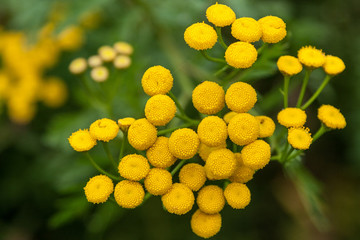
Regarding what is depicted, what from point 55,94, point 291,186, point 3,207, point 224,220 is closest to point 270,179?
point 291,186

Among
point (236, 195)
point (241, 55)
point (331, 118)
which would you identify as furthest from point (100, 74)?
point (331, 118)

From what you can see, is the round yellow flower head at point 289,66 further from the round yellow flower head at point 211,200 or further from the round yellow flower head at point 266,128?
the round yellow flower head at point 211,200

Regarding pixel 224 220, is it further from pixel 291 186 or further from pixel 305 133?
pixel 305 133

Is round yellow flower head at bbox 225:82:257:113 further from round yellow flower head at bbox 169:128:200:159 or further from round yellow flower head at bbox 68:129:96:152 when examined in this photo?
round yellow flower head at bbox 68:129:96:152

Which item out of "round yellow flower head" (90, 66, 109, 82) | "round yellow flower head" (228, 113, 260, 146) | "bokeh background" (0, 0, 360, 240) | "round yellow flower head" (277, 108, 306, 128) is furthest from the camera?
"bokeh background" (0, 0, 360, 240)

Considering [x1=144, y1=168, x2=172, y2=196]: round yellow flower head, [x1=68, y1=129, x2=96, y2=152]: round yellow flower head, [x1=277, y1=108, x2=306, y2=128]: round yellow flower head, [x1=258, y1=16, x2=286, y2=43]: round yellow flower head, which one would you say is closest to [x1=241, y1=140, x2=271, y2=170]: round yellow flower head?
[x1=277, y1=108, x2=306, y2=128]: round yellow flower head

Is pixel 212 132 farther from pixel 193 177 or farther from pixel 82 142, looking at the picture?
pixel 82 142

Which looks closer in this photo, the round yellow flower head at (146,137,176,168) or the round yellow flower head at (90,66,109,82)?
the round yellow flower head at (146,137,176,168)
